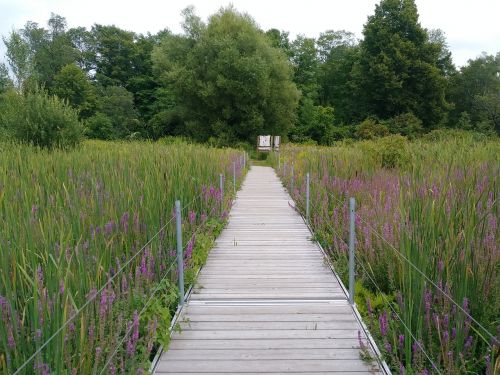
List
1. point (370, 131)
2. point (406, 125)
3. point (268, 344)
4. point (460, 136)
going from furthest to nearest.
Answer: point (406, 125)
point (370, 131)
point (460, 136)
point (268, 344)

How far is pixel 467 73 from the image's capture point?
38.8m

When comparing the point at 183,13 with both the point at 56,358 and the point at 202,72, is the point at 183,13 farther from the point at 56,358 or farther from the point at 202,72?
the point at 56,358

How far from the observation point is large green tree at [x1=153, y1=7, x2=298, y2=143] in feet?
92.7

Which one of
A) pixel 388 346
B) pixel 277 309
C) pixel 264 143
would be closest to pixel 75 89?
pixel 264 143

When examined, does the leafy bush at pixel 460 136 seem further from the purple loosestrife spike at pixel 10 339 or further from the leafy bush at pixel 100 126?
the leafy bush at pixel 100 126

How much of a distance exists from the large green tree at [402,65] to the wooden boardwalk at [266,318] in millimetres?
32706

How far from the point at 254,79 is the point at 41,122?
1778 centimetres

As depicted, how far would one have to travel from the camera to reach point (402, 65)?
3538 centimetres

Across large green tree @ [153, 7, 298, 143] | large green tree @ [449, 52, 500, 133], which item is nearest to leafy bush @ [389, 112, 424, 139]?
large green tree @ [449, 52, 500, 133]

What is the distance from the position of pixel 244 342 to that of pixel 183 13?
3137cm

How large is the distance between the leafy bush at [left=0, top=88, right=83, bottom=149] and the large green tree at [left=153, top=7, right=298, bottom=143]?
16.3 m

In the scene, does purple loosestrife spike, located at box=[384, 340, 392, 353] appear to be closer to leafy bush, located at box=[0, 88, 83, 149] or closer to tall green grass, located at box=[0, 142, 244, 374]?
tall green grass, located at box=[0, 142, 244, 374]

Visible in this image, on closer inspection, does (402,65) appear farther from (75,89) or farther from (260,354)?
(260,354)

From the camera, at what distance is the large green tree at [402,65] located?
115 feet
